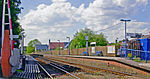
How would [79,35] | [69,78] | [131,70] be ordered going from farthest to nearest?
[79,35], [131,70], [69,78]

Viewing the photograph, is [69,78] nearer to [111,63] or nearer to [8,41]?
[8,41]

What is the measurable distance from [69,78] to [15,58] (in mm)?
3302

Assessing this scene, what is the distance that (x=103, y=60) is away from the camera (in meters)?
22.4

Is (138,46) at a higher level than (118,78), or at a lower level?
higher

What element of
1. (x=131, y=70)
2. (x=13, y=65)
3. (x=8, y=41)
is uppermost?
(x=8, y=41)

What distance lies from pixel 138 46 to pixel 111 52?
810 centimetres

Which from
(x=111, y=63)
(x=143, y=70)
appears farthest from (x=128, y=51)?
(x=143, y=70)

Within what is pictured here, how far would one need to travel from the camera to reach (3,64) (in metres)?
10.5

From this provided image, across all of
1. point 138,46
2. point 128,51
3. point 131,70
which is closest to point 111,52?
point 138,46

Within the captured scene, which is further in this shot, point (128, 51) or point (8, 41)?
point (128, 51)

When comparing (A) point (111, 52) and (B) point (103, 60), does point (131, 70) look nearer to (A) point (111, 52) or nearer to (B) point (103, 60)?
(B) point (103, 60)

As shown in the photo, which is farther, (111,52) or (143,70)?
(111,52)

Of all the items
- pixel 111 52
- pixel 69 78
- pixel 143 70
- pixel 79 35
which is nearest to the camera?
pixel 69 78

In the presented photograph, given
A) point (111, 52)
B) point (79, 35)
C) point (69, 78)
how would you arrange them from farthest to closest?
point (79, 35), point (111, 52), point (69, 78)
